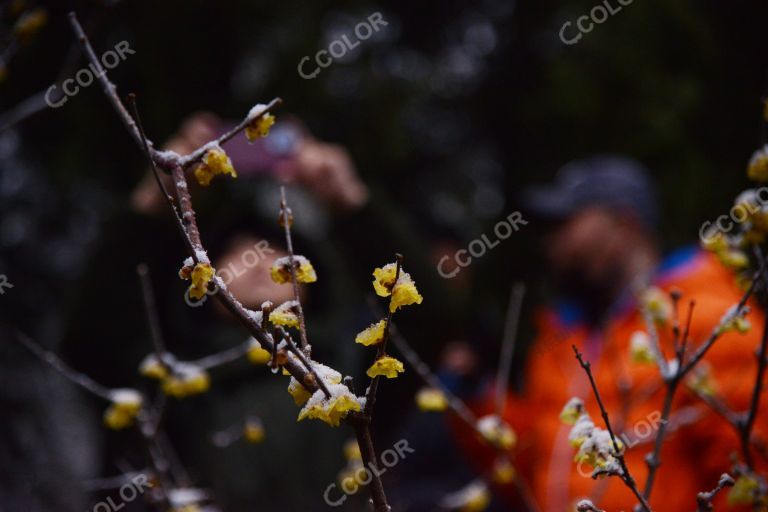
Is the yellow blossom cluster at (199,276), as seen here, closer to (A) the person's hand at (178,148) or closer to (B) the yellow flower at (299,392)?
(B) the yellow flower at (299,392)

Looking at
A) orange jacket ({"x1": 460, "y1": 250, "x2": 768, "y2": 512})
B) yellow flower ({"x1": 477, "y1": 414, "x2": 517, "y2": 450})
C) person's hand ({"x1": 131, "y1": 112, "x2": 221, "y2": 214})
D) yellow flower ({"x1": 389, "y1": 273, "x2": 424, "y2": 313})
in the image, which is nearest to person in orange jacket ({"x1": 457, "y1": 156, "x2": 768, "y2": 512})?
orange jacket ({"x1": 460, "y1": 250, "x2": 768, "y2": 512})

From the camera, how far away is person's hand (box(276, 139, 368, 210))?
2.13 meters

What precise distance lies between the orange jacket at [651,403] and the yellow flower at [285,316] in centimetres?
94

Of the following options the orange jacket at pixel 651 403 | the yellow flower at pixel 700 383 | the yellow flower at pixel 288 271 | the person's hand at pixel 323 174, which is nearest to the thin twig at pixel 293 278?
the yellow flower at pixel 288 271

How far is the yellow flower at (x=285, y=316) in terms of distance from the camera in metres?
0.68

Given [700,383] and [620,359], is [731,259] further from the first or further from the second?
[620,359]

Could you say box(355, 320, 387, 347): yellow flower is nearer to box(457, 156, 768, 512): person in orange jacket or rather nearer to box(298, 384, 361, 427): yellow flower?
box(298, 384, 361, 427): yellow flower

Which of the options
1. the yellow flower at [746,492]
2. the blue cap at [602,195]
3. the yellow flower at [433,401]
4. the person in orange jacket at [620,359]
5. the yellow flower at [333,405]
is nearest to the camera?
the yellow flower at [333,405]

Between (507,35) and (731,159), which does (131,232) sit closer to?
(731,159)

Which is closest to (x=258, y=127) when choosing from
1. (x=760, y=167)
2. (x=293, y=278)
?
(x=293, y=278)

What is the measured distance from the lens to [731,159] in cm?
301

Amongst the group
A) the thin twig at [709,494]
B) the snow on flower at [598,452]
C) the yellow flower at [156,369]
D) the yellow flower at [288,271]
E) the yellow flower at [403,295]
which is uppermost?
the yellow flower at [156,369]

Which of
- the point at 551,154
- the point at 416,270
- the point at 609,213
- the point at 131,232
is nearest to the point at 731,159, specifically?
the point at 609,213

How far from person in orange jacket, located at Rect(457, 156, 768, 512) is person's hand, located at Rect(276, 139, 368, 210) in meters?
0.80
